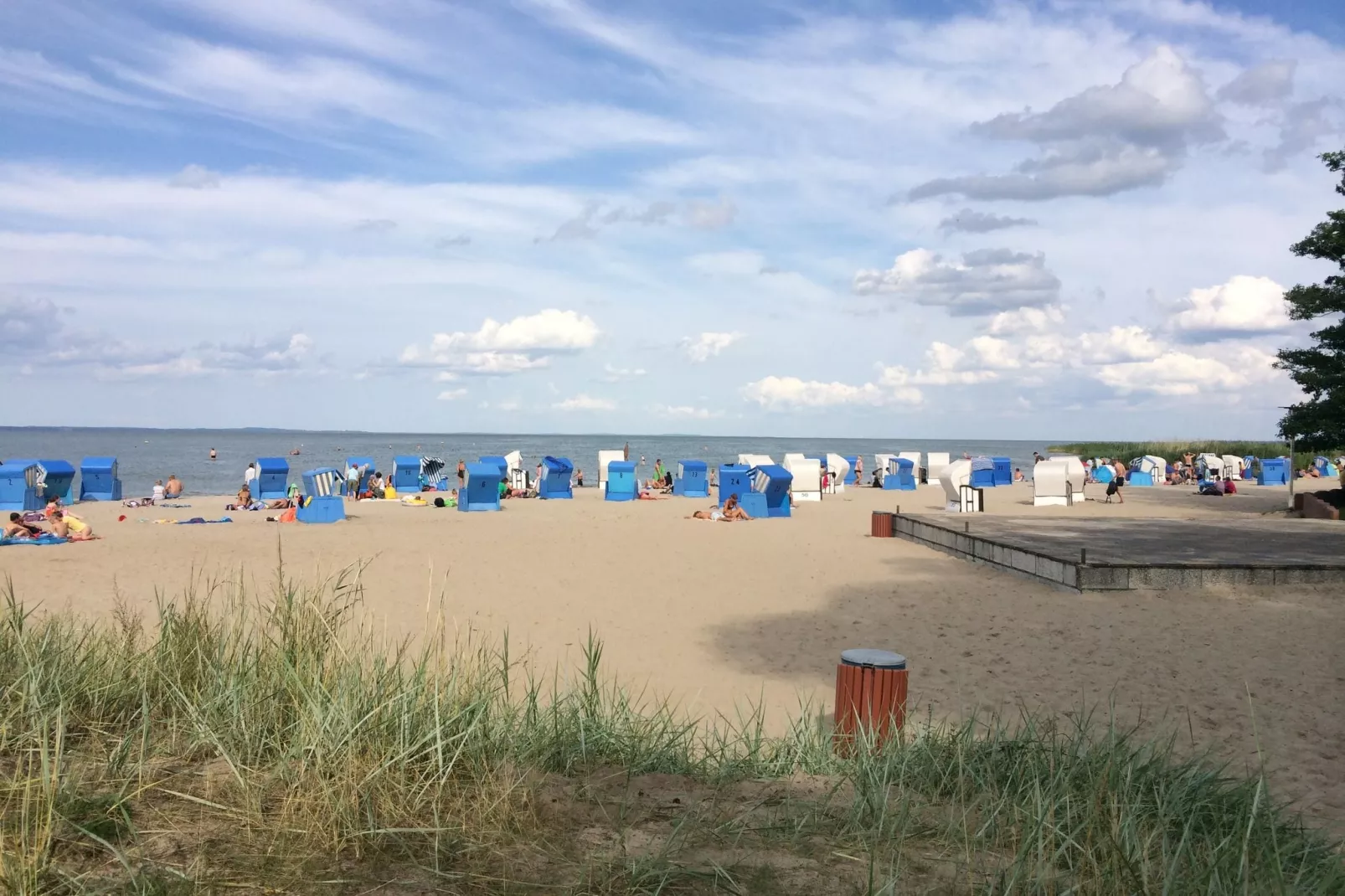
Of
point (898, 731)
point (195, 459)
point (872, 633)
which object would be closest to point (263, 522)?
point (872, 633)

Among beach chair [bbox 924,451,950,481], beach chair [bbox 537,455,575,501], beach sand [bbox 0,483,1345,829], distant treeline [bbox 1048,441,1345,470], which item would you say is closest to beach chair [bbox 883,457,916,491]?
beach chair [bbox 924,451,950,481]

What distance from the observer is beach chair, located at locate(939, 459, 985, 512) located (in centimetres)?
2059

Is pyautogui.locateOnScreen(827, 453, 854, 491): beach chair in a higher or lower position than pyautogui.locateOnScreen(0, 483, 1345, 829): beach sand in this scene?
higher

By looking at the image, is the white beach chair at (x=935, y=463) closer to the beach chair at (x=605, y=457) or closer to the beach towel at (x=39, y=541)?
the beach chair at (x=605, y=457)

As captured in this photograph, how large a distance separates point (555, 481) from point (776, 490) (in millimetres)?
8167

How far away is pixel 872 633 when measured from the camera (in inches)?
351

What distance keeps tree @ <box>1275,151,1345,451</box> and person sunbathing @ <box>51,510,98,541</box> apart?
21153 millimetres

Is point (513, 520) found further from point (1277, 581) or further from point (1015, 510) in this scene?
point (1277, 581)

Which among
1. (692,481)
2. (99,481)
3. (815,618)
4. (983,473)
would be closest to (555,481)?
(692,481)

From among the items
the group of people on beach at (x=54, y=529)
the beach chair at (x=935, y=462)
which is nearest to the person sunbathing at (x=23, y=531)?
the group of people on beach at (x=54, y=529)

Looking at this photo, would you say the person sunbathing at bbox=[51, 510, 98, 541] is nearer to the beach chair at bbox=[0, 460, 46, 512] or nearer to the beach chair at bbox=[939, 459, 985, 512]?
the beach chair at bbox=[0, 460, 46, 512]

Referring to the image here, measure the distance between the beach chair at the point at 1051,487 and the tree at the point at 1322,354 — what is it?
5376 millimetres

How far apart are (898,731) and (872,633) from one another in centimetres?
483

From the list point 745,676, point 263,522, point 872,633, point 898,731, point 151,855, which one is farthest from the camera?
point 263,522
